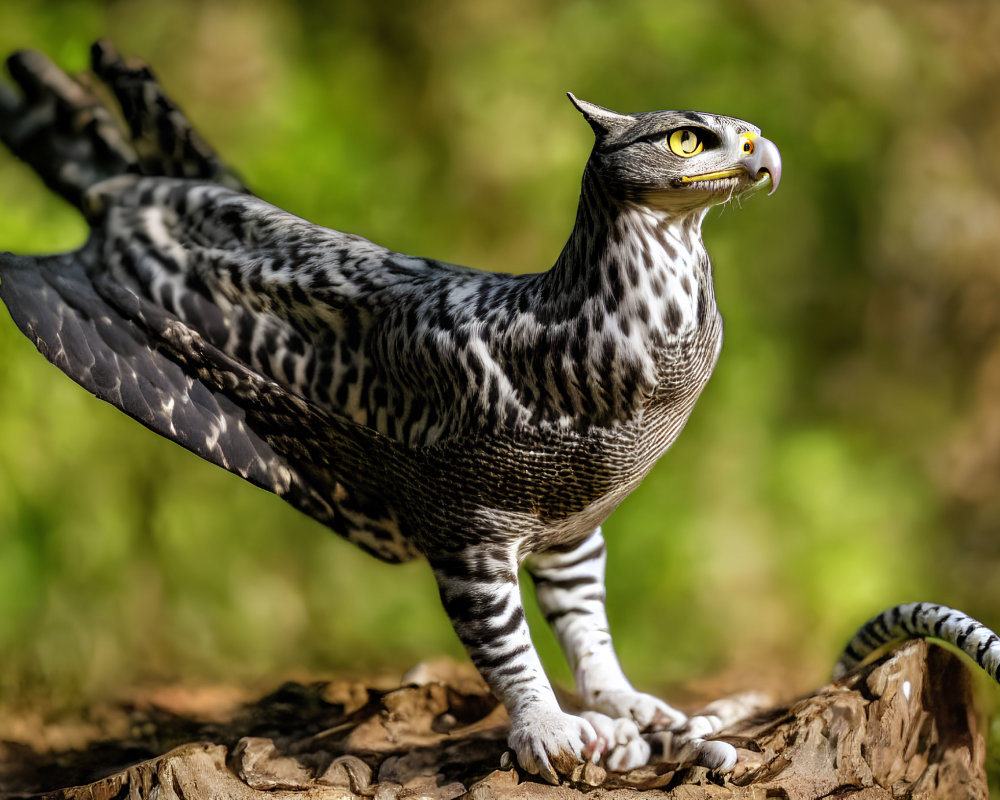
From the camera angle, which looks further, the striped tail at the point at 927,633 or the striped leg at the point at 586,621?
the striped leg at the point at 586,621

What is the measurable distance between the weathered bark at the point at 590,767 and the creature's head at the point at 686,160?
67 centimetres

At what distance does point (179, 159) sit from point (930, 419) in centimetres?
150

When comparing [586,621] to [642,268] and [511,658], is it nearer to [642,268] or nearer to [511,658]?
[511,658]

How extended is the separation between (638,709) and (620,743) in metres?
0.09

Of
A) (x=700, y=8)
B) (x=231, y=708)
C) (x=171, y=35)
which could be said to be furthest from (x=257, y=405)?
(x=700, y=8)

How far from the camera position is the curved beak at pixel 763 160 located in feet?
3.61

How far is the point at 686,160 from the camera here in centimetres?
109

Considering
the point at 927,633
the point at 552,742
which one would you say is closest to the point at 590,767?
the point at 552,742

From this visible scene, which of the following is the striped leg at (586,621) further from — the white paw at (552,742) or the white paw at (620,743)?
the white paw at (552,742)

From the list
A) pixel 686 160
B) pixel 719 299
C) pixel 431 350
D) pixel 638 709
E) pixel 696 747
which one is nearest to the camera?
pixel 686 160

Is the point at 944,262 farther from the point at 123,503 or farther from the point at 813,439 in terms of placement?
the point at 123,503

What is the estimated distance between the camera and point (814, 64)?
2.21m

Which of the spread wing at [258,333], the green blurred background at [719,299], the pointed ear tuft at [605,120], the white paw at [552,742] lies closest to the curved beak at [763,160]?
the pointed ear tuft at [605,120]

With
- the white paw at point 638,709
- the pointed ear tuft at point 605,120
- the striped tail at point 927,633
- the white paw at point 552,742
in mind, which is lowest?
the white paw at point 552,742
